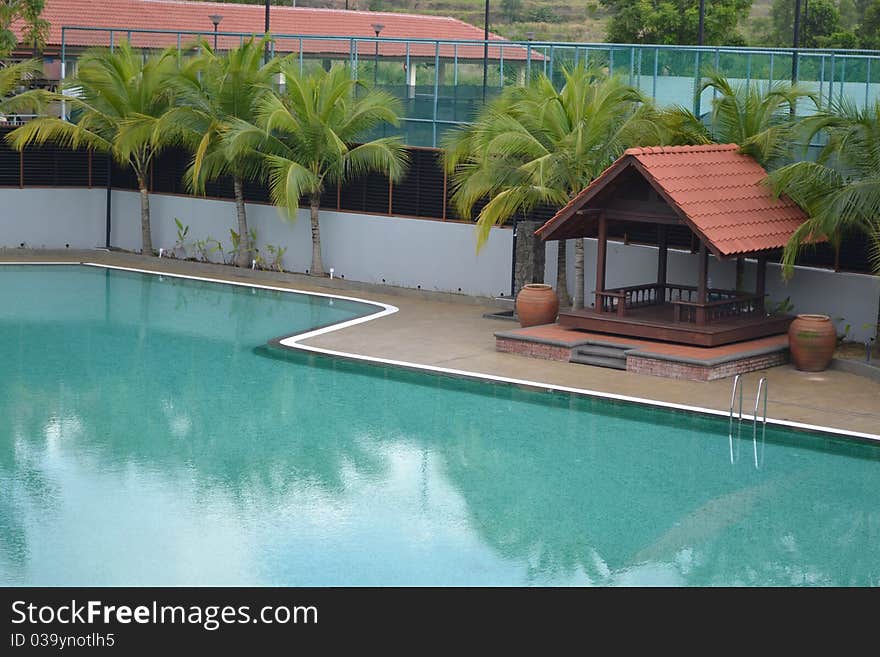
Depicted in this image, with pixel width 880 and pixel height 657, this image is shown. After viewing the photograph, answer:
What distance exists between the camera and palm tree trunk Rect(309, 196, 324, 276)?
2639 cm

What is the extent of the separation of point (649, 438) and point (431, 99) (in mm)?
12084

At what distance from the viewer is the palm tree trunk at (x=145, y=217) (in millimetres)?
29062

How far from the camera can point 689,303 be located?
63.1 ft

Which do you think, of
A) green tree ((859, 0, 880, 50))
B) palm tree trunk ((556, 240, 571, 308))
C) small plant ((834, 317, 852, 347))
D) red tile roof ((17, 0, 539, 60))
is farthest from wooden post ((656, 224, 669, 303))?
green tree ((859, 0, 880, 50))

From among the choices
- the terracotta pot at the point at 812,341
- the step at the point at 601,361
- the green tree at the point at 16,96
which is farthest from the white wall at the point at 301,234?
the terracotta pot at the point at 812,341

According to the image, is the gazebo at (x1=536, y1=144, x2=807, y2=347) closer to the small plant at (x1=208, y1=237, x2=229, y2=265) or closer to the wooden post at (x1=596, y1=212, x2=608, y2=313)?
the wooden post at (x1=596, y1=212, x2=608, y2=313)

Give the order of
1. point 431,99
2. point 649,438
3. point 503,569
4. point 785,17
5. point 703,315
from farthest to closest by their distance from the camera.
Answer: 1. point 785,17
2. point 431,99
3. point 703,315
4. point 649,438
5. point 503,569

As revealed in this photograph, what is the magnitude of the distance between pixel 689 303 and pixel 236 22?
3214 cm

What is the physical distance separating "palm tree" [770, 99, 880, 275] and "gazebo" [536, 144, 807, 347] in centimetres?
48

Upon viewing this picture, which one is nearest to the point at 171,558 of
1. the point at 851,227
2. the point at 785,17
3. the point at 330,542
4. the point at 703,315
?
the point at 330,542

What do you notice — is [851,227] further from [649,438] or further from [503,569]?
[503,569]

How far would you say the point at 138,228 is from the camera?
99.8ft

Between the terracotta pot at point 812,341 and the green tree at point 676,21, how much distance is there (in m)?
33.6

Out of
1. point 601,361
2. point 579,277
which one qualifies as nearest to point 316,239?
point 579,277
